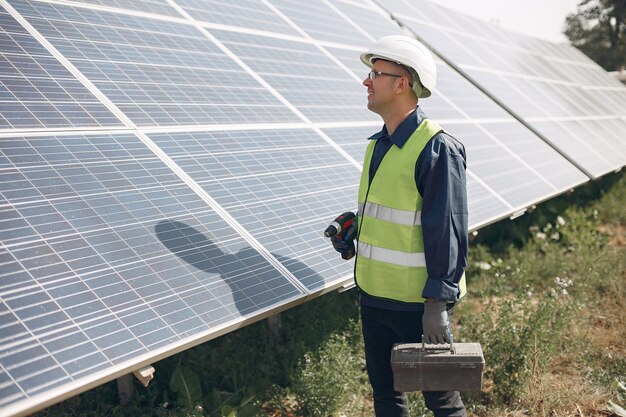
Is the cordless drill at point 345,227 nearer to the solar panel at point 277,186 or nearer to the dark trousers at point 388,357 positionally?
the solar panel at point 277,186

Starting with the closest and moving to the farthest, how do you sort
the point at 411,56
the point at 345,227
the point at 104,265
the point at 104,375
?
the point at 104,375, the point at 104,265, the point at 411,56, the point at 345,227

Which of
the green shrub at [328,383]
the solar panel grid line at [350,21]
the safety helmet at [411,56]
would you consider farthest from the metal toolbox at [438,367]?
the solar panel grid line at [350,21]

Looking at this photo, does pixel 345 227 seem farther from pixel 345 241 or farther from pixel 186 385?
pixel 186 385

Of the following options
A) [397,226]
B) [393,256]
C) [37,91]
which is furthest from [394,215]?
[37,91]

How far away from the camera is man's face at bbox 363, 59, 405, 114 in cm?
369

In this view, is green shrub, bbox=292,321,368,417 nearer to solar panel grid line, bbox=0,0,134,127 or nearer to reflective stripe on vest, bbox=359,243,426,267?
reflective stripe on vest, bbox=359,243,426,267

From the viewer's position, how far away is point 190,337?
10.6 feet

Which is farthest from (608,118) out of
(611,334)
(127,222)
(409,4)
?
(127,222)

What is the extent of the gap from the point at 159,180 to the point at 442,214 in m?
1.87

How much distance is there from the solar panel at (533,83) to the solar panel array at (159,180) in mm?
3243

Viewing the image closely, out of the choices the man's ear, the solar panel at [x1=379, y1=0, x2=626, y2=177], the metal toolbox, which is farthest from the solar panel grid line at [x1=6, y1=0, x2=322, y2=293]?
the solar panel at [x1=379, y1=0, x2=626, y2=177]

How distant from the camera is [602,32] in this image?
38719 mm

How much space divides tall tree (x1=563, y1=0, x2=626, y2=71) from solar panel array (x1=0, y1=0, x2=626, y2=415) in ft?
108

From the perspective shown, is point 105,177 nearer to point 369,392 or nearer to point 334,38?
point 369,392
